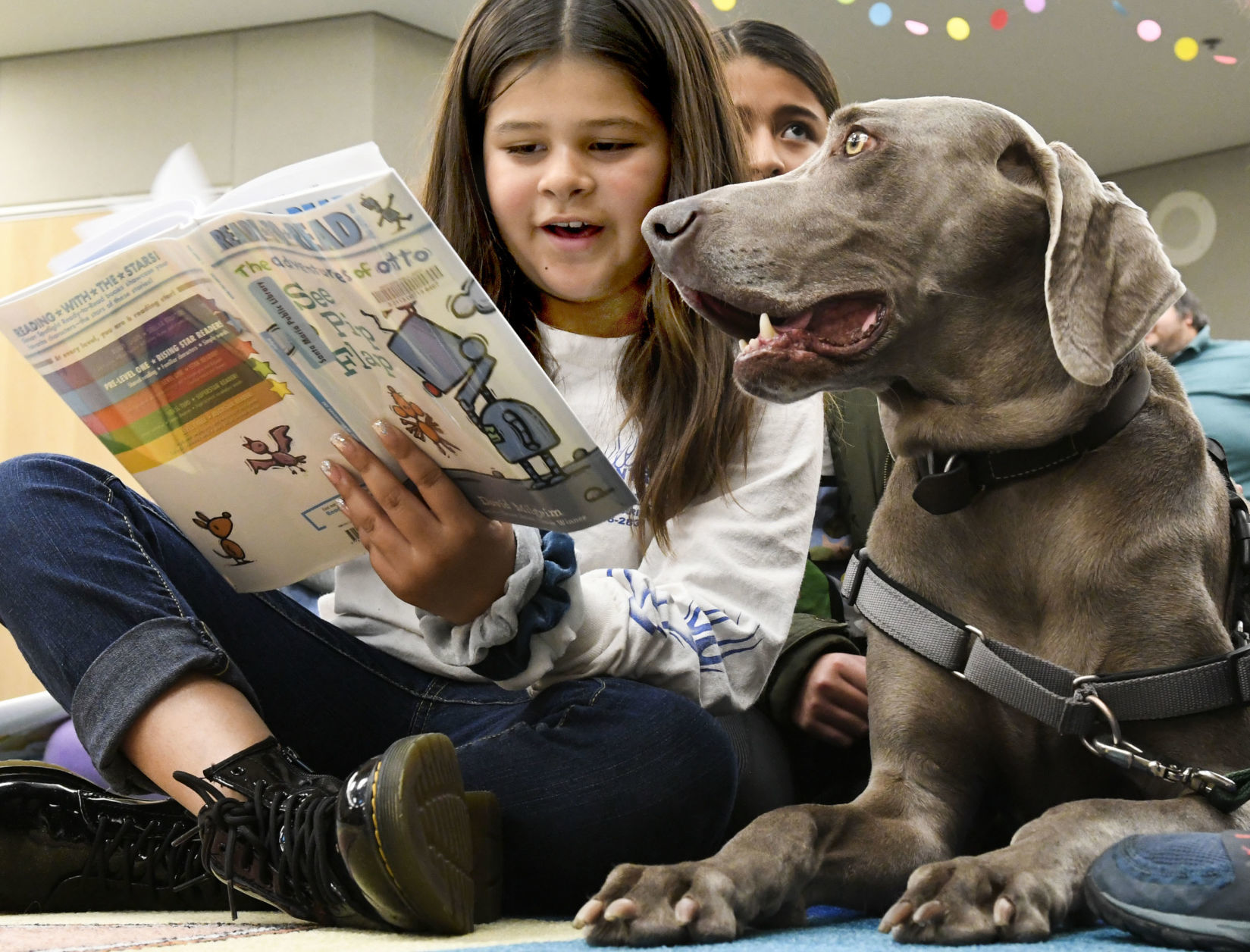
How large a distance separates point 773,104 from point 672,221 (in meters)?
1.03

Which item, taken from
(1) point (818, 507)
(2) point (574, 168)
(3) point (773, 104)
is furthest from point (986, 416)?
(3) point (773, 104)

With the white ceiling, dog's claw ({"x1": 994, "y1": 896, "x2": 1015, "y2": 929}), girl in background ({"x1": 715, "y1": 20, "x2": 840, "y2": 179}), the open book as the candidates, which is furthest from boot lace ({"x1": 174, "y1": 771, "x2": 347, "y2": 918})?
the white ceiling

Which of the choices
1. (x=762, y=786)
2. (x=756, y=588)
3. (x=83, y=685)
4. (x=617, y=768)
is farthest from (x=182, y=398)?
(x=762, y=786)

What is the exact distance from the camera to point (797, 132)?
215cm

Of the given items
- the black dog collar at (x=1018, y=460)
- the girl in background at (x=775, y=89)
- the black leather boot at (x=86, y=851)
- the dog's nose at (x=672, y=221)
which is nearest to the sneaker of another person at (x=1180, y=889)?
the black dog collar at (x=1018, y=460)

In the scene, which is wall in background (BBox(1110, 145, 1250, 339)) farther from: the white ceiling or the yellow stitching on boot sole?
the yellow stitching on boot sole

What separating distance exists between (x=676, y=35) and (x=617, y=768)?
3.02 ft

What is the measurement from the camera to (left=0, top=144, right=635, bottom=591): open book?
907 mm

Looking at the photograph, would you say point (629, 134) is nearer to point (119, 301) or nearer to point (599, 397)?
point (599, 397)

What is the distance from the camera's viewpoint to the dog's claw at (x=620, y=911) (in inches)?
34.1

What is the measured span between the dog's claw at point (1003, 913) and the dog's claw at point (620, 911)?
0.26 meters

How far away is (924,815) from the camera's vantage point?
3.87 feet

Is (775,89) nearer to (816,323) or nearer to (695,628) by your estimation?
(816,323)

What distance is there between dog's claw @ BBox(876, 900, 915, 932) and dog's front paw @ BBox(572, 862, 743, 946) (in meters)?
0.11
